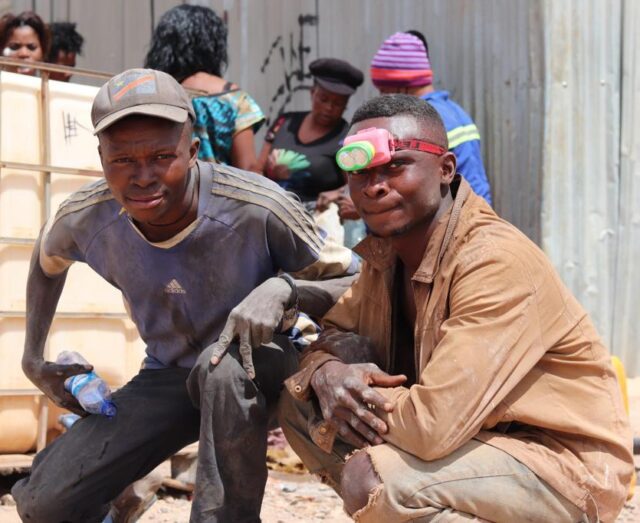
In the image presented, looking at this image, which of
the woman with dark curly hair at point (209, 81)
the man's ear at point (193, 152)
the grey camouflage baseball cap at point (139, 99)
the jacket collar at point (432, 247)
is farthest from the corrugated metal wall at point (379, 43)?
the grey camouflage baseball cap at point (139, 99)

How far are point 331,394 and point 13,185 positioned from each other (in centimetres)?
221

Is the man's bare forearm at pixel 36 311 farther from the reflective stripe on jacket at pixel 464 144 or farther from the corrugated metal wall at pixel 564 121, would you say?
the corrugated metal wall at pixel 564 121

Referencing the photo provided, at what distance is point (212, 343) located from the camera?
3.68 metres

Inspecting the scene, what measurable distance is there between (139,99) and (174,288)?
2.12ft

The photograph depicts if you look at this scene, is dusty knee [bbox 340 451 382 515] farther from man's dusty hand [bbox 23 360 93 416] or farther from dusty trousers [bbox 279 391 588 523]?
man's dusty hand [bbox 23 360 93 416]

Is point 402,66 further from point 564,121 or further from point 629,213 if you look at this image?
point 629,213

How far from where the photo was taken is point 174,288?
3.71m

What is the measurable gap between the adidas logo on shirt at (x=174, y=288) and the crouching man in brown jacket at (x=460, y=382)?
555 mm

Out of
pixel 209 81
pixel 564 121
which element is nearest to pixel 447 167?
pixel 209 81

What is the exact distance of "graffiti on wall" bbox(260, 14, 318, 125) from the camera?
296 inches

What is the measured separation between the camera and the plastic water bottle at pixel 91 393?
3.80 meters

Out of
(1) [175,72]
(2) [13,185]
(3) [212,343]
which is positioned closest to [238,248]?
(3) [212,343]

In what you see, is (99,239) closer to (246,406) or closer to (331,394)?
(246,406)

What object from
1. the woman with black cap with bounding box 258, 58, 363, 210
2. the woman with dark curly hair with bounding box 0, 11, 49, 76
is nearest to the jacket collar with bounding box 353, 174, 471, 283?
the woman with black cap with bounding box 258, 58, 363, 210
